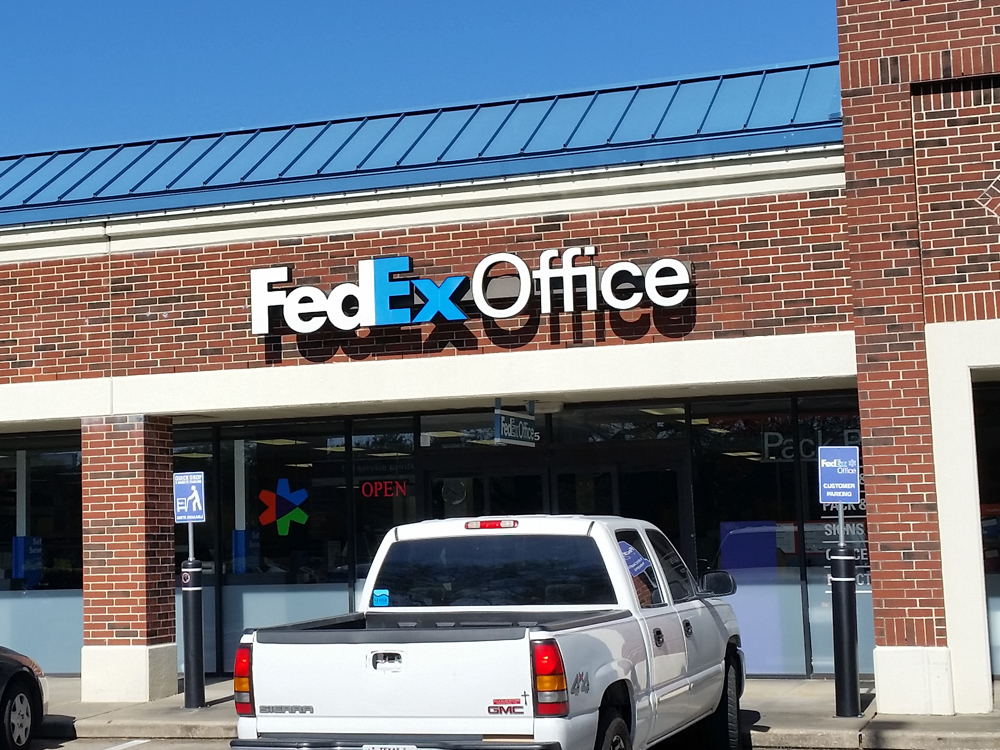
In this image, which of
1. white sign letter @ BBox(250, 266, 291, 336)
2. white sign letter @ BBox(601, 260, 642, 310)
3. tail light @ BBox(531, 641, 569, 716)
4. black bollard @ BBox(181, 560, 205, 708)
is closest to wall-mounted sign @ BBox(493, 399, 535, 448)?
white sign letter @ BBox(601, 260, 642, 310)

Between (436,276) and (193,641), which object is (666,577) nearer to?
(436,276)

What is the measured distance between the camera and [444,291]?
45.4ft

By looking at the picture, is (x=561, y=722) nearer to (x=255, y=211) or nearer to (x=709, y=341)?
(x=709, y=341)

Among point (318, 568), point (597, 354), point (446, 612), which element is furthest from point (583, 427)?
point (446, 612)

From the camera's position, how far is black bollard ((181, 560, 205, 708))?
13.2 m

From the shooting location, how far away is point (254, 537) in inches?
651

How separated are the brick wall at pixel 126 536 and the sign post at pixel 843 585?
7.50 m

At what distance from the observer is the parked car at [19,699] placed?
1150cm

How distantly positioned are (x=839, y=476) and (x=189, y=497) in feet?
21.6

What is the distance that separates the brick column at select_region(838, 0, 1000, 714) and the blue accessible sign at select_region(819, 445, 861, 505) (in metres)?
0.21

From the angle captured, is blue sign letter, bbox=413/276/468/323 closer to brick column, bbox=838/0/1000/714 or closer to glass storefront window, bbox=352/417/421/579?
glass storefront window, bbox=352/417/421/579

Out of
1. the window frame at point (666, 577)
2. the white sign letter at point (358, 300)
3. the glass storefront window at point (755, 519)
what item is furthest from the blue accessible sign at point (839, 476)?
the white sign letter at point (358, 300)

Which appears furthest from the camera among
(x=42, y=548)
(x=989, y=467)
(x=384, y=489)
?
(x=42, y=548)

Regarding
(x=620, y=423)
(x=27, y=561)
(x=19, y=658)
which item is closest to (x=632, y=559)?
(x=19, y=658)
